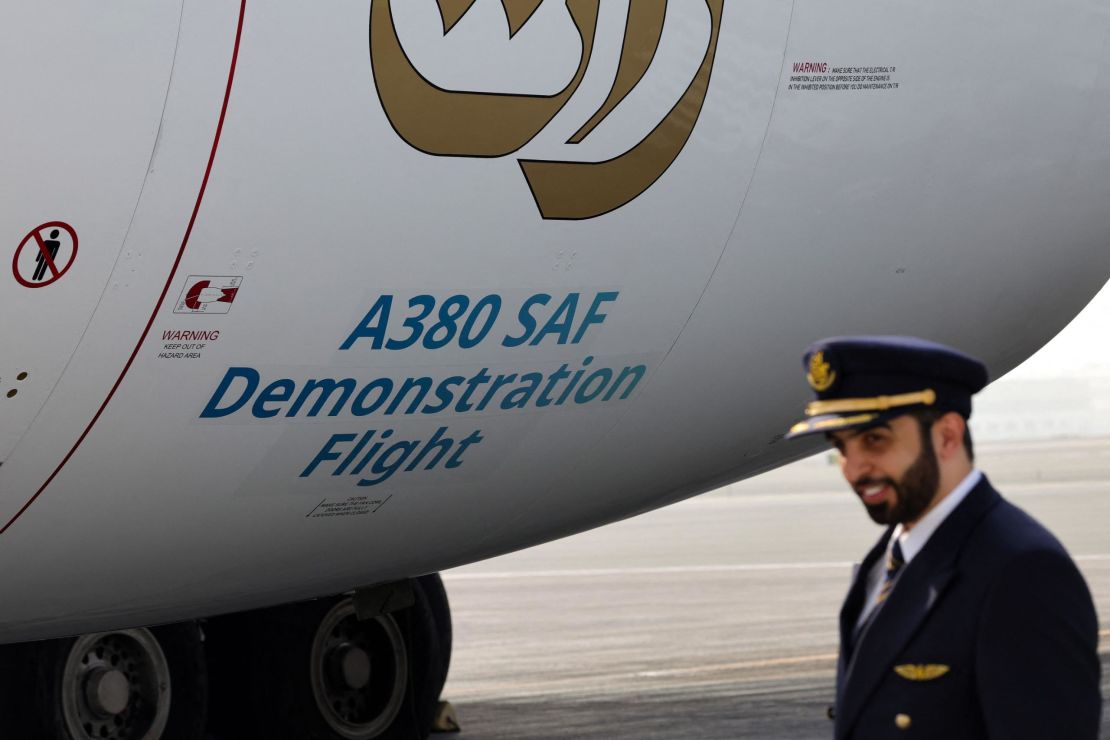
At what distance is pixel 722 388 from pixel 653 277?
924 millimetres

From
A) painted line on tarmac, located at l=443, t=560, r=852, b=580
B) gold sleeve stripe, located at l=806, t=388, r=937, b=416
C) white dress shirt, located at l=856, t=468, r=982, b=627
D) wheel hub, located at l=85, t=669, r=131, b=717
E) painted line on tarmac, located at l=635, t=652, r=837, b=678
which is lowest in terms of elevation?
painted line on tarmac, located at l=443, t=560, r=852, b=580

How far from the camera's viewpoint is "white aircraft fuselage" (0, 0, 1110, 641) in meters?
5.52

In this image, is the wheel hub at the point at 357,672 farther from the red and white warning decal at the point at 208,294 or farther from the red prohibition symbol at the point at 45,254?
the red prohibition symbol at the point at 45,254

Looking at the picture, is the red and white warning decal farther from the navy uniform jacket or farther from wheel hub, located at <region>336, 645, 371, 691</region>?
wheel hub, located at <region>336, 645, 371, 691</region>

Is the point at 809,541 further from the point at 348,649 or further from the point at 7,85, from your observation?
the point at 7,85

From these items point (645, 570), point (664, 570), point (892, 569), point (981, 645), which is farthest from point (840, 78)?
point (645, 570)

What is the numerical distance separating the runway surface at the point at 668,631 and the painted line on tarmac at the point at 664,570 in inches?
1.7

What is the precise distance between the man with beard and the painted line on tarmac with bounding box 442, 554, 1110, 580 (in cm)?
2171

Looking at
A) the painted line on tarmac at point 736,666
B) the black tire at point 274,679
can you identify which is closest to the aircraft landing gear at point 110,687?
the black tire at point 274,679

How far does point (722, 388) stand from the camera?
7625 mm

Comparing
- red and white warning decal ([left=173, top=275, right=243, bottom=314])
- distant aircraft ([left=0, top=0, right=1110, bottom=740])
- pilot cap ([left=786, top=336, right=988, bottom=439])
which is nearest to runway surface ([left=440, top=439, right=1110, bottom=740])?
distant aircraft ([left=0, top=0, right=1110, bottom=740])

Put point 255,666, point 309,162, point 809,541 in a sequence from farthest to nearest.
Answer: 1. point 809,541
2. point 255,666
3. point 309,162

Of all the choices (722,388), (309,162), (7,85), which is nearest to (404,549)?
(722,388)

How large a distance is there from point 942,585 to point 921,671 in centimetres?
15
